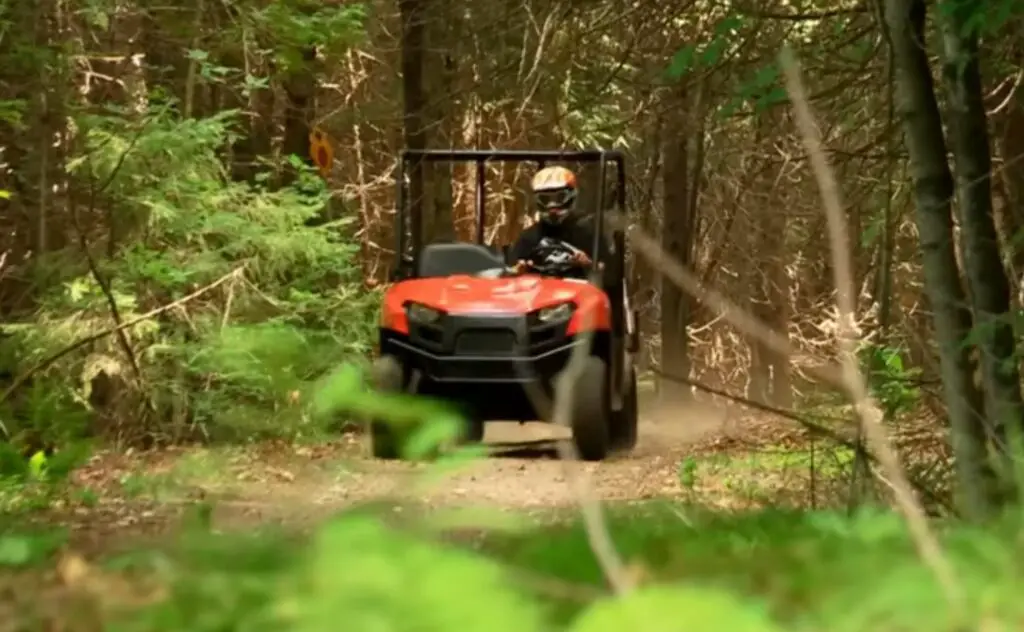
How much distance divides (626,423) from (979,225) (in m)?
5.96

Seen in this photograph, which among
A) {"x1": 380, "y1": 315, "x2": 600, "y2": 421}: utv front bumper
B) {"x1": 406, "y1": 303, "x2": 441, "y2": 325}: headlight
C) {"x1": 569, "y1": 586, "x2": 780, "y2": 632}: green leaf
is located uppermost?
{"x1": 569, "y1": 586, "x2": 780, "y2": 632}: green leaf

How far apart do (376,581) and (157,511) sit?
3.63 m

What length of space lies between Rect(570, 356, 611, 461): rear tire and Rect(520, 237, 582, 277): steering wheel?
68 centimetres

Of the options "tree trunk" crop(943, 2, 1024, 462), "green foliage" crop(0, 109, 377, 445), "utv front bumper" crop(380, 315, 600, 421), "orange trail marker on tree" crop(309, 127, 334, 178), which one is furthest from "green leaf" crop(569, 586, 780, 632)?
"orange trail marker on tree" crop(309, 127, 334, 178)

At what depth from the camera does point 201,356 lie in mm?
10219

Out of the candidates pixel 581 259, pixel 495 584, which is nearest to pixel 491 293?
pixel 581 259

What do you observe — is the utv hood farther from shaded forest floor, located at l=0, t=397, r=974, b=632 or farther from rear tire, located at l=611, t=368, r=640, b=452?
shaded forest floor, located at l=0, t=397, r=974, b=632

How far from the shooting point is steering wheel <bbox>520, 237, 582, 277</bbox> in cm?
897

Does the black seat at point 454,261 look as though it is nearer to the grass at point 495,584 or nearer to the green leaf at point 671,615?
the grass at point 495,584

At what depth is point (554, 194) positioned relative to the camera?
9.09 m

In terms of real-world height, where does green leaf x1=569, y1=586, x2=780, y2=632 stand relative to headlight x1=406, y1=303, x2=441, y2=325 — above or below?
above

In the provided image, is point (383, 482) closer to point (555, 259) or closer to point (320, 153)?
point (555, 259)

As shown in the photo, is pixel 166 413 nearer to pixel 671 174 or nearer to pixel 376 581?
pixel 671 174

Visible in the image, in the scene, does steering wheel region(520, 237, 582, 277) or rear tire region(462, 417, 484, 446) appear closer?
rear tire region(462, 417, 484, 446)
